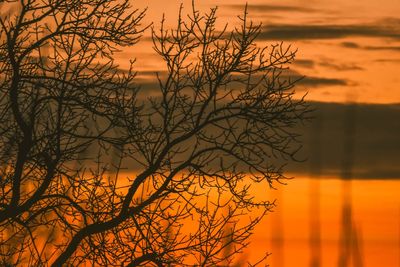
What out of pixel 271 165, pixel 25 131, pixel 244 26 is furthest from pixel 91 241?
pixel 244 26

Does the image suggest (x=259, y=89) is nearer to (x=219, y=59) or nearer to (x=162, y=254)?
(x=219, y=59)

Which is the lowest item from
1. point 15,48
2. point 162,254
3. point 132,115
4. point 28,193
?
point 162,254

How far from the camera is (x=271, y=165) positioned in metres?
12.6

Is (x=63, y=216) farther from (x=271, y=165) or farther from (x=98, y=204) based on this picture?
(x=271, y=165)

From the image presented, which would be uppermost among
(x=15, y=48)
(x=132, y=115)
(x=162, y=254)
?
(x=15, y=48)

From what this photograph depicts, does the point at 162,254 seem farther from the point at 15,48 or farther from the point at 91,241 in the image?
the point at 15,48

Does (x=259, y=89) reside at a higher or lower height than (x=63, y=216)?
higher

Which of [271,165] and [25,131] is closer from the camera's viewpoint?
[25,131]

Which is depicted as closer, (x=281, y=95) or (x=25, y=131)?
(x=25, y=131)

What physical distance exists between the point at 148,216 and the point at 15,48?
275cm

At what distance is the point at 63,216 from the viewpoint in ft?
40.3

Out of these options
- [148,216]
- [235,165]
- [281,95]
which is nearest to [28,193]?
[148,216]

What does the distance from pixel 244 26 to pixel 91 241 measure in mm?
3420

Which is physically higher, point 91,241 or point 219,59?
point 219,59
